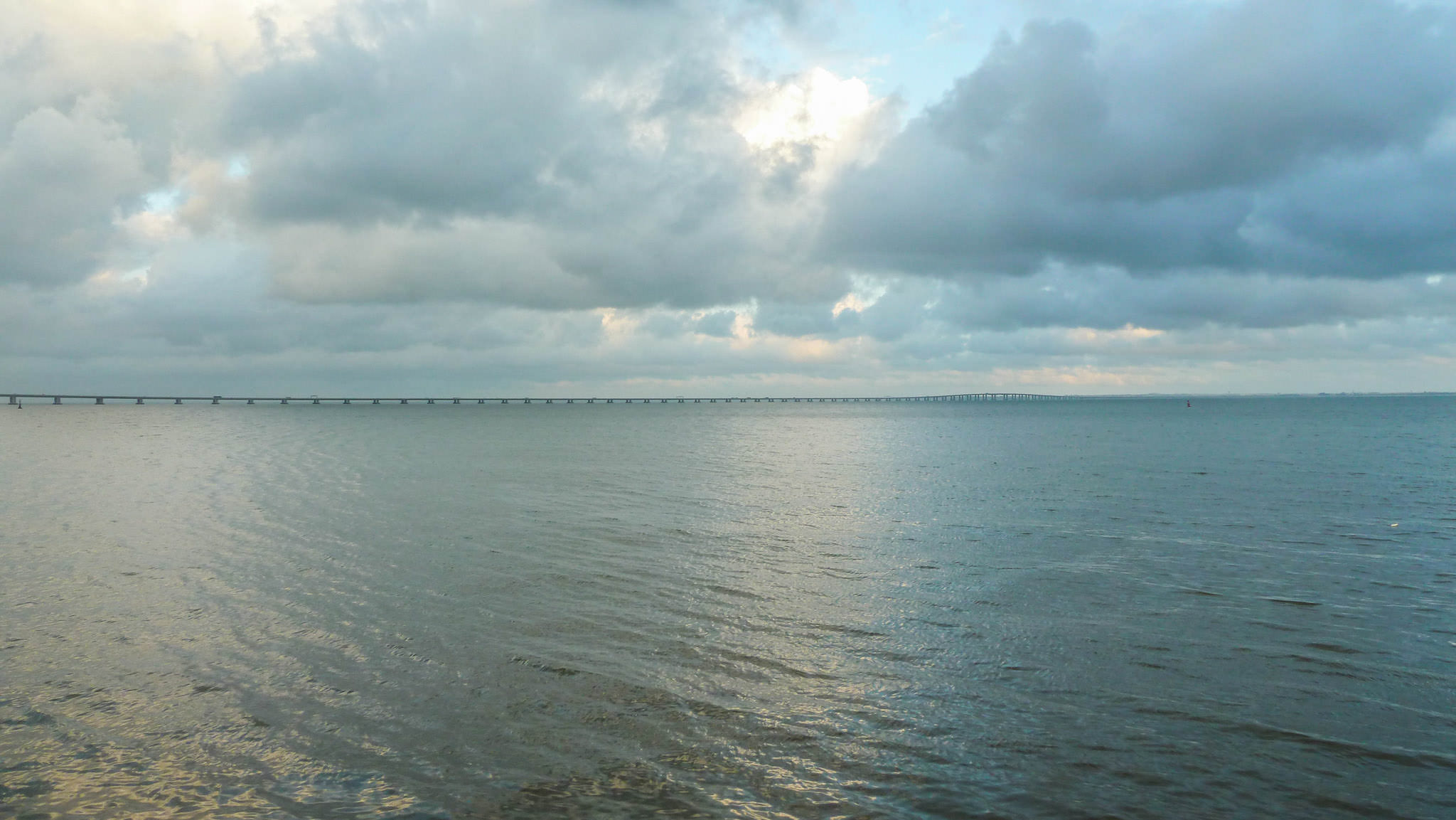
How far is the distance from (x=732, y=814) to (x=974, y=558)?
17572mm

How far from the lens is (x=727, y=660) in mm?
15195

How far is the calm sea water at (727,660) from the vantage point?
33.8 ft

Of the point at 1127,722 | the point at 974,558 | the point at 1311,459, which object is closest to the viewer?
the point at 1127,722

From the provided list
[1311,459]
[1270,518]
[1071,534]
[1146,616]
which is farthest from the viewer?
[1311,459]

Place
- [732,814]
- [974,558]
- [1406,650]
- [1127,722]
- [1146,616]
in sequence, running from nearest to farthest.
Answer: [732,814] < [1127,722] < [1406,650] < [1146,616] < [974,558]

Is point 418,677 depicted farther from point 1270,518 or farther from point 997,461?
point 997,461

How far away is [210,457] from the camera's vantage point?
2576 inches

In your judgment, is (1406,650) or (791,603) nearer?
(1406,650)

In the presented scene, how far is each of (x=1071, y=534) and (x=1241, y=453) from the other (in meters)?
50.1

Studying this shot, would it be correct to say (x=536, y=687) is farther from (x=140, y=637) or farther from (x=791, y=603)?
(x=140, y=637)

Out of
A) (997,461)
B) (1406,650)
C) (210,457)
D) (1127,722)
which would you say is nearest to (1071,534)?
(1406,650)

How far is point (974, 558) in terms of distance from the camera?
25312 millimetres

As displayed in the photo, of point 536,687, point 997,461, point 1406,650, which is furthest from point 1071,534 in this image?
point 997,461

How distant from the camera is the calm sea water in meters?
10.3
